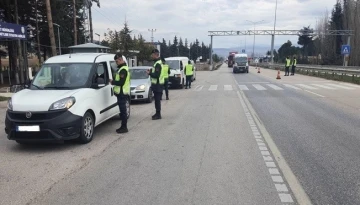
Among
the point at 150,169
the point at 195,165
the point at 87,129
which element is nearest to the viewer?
the point at 150,169

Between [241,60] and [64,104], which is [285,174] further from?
[241,60]

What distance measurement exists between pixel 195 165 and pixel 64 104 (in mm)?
2880

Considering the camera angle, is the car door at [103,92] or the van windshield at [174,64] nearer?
the car door at [103,92]

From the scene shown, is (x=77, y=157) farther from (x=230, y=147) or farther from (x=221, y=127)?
(x=221, y=127)

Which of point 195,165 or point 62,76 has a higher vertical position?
point 62,76

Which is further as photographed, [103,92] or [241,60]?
[241,60]

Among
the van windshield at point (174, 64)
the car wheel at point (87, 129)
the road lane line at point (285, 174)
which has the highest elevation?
the van windshield at point (174, 64)

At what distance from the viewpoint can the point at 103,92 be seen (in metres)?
8.20

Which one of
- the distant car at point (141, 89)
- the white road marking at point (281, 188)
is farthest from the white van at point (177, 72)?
the white road marking at point (281, 188)

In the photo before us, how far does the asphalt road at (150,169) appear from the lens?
4305 mm

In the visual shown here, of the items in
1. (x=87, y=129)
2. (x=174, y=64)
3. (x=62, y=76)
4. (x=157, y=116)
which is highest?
(x=62, y=76)

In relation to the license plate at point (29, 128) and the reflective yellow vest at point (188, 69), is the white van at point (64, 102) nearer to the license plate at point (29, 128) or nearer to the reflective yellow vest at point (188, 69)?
the license plate at point (29, 128)

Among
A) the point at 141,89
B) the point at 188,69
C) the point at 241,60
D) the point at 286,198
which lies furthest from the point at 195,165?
the point at 241,60

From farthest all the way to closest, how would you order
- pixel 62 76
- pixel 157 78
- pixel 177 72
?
1. pixel 177 72
2. pixel 157 78
3. pixel 62 76
